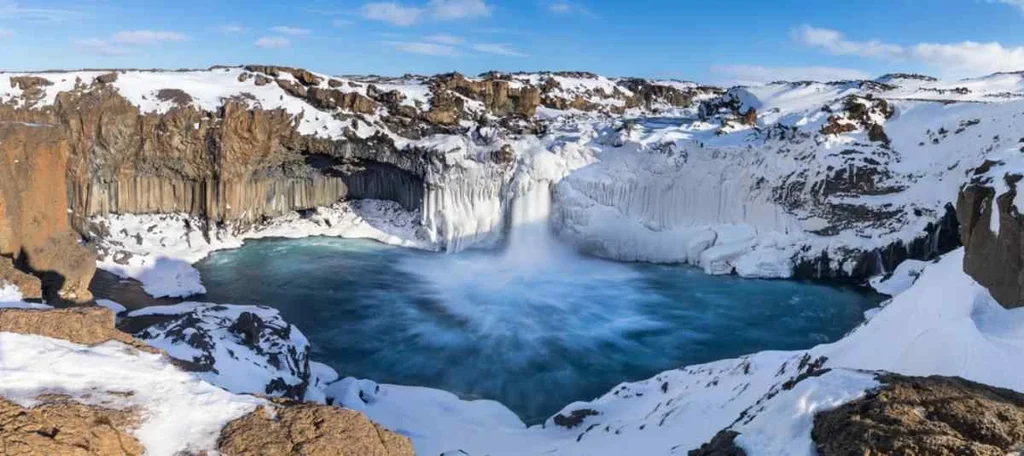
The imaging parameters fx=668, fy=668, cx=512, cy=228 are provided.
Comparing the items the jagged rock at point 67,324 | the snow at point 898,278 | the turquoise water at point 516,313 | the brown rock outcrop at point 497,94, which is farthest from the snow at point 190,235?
the snow at point 898,278

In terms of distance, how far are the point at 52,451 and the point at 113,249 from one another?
85.3 feet

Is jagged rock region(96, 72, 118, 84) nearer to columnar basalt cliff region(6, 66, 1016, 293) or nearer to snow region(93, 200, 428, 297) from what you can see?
columnar basalt cliff region(6, 66, 1016, 293)

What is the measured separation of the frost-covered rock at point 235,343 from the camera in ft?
38.4

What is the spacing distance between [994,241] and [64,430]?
12.3 meters

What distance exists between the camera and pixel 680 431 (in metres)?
10.8

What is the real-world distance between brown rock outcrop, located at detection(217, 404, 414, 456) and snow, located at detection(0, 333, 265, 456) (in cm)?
21

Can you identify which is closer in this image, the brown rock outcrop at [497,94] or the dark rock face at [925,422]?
the dark rock face at [925,422]

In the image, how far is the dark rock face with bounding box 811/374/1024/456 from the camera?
201 inches

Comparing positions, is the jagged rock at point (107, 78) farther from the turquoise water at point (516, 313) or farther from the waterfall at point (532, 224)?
the waterfall at point (532, 224)

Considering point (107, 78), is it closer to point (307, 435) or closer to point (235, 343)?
point (235, 343)

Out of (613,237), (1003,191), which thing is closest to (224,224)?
(613,237)

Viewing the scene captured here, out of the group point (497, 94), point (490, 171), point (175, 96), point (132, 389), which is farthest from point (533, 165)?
point (132, 389)

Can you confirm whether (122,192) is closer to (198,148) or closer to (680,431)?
(198,148)

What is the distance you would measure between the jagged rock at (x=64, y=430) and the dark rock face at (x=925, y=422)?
242 inches
